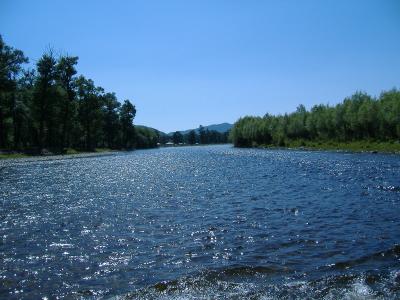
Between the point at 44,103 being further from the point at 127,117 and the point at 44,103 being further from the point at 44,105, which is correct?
the point at 127,117

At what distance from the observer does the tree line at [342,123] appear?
99.2 metres

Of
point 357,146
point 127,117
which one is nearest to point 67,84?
point 127,117

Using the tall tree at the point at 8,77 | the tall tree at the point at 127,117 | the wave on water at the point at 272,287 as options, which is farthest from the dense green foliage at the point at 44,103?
the wave on water at the point at 272,287

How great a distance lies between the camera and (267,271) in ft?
41.1

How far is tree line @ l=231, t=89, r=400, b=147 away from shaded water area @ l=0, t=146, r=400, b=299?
77.1 meters

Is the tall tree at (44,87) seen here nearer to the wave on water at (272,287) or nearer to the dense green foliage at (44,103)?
the dense green foliage at (44,103)

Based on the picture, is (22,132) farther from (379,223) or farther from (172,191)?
(379,223)

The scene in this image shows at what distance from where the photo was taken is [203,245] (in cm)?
1571

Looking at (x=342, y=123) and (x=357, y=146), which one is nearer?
(x=357, y=146)

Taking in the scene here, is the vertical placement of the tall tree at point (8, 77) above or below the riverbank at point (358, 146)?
above

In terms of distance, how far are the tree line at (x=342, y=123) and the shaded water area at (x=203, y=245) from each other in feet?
253

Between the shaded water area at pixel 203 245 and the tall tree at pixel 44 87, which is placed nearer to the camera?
the shaded water area at pixel 203 245

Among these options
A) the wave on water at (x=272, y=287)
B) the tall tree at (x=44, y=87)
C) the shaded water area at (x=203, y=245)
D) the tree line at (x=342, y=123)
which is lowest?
the wave on water at (x=272, y=287)

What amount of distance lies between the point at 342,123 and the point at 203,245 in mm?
113861
